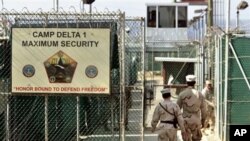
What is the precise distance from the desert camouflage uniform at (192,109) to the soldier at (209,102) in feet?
11.3

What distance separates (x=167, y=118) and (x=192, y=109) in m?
1.78

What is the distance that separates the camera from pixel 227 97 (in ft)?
47.0

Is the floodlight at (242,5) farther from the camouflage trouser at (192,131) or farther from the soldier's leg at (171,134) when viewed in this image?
the soldier's leg at (171,134)

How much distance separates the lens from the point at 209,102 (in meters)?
16.8

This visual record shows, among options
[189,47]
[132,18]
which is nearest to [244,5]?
[189,47]

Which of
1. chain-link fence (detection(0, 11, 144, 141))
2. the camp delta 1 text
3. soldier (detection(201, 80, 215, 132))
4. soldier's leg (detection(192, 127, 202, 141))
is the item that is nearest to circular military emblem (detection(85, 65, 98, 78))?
chain-link fence (detection(0, 11, 144, 141))

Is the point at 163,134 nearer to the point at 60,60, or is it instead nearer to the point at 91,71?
the point at 91,71

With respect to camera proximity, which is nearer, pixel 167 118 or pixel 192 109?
pixel 167 118

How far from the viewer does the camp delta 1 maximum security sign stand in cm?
1094

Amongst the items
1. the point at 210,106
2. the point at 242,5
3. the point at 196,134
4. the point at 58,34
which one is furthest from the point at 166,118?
the point at 242,5

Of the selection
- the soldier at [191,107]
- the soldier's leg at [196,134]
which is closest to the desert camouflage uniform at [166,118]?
the soldier at [191,107]

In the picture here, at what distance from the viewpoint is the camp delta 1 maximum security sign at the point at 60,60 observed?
10.9 m

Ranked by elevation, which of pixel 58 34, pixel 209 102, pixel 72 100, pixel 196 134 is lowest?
pixel 196 134

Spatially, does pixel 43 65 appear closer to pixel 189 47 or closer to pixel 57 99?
pixel 57 99
